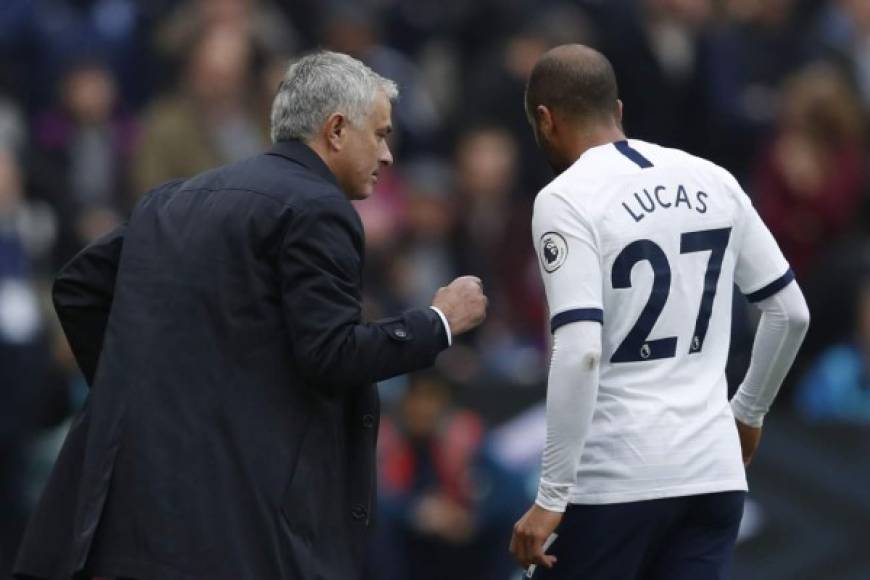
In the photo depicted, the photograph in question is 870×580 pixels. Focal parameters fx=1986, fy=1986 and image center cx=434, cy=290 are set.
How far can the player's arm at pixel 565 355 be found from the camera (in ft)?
17.7

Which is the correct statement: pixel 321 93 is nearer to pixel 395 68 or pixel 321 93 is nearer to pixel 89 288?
pixel 89 288

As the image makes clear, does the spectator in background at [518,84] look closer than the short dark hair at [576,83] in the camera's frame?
No

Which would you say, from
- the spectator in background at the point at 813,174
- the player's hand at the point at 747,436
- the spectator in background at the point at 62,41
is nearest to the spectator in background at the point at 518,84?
the spectator in background at the point at 813,174

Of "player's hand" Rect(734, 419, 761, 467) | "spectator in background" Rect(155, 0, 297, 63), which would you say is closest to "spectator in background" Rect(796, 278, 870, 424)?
"player's hand" Rect(734, 419, 761, 467)

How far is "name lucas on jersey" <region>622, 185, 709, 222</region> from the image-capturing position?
18.2 feet

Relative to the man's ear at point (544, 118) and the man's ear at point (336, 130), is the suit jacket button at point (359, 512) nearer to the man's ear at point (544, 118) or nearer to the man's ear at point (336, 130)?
the man's ear at point (336, 130)

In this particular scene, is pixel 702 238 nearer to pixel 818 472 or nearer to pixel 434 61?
pixel 818 472

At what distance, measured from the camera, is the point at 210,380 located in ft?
18.1

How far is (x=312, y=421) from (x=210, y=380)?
306 mm

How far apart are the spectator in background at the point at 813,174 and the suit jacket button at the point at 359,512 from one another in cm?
625

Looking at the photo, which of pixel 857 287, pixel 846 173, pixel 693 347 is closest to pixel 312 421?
pixel 693 347

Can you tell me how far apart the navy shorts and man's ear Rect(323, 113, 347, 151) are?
1.24 m

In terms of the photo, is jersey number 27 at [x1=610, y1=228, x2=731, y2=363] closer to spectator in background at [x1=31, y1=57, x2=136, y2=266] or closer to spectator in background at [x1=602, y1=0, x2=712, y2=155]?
spectator in background at [x1=31, y1=57, x2=136, y2=266]

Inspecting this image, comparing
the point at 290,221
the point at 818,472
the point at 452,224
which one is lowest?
the point at 818,472
